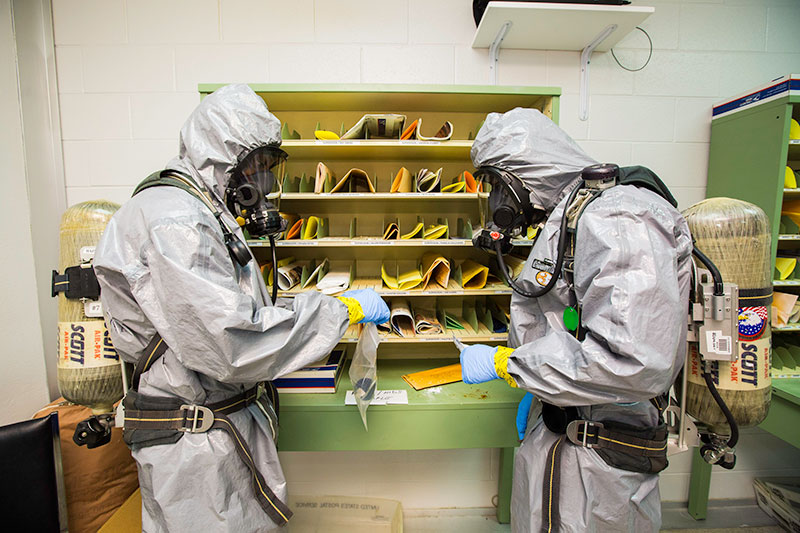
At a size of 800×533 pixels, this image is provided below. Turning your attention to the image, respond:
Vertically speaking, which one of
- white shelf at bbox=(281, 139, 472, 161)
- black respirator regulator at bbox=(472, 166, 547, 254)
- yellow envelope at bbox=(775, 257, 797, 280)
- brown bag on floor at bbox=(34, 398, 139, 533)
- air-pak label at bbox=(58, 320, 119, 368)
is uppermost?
white shelf at bbox=(281, 139, 472, 161)

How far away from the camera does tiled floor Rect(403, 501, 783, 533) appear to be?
2.07 metres

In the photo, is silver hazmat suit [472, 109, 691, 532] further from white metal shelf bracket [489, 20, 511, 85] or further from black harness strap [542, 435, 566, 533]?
white metal shelf bracket [489, 20, 511, 85]

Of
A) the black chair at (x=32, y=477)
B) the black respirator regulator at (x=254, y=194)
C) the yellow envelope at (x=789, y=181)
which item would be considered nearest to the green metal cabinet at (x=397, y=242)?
the black respirator regulator at (x=254, y=194)

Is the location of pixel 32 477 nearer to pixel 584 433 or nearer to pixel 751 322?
pixel 584 433

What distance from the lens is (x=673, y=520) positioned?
6.98 ft

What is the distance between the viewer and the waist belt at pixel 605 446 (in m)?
1.05

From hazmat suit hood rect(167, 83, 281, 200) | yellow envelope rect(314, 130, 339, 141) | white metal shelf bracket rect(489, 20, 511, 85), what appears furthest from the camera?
white metal shelf bracket rect(489, 20, 511, 85)

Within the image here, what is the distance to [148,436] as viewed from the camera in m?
1.04

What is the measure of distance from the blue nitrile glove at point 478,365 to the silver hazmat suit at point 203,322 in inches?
18.2

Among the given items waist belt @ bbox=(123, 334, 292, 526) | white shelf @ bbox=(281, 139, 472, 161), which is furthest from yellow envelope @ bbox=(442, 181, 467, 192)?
waist belt @ bbox=(123, 334, 292, 526)

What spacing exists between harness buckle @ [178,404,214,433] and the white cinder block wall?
1.59 m

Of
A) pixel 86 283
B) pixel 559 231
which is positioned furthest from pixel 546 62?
pixel 86 283

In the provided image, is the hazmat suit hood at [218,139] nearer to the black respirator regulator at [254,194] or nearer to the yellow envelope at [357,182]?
the black respirator regulator at [254,194]

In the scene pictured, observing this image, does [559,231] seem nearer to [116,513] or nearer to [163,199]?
[163,199]
